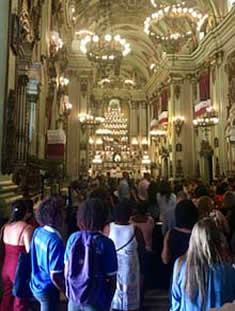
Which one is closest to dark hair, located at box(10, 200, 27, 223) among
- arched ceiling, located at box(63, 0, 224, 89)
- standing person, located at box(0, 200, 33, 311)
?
standing person, located at box(0, 200, 33, 311)

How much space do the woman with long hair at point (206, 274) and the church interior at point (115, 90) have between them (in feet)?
10.8

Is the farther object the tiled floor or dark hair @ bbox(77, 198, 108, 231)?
the tiled floor

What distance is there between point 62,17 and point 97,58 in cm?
254

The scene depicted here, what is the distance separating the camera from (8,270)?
2393 millimetres

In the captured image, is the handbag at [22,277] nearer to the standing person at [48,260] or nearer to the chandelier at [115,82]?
the standing person at [48,260]

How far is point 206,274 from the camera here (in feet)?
5.30

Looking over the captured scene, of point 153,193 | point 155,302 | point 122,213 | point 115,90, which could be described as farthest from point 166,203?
point 115,90

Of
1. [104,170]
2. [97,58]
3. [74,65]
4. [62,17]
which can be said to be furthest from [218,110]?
[104,170]

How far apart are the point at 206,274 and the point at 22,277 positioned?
1321mm

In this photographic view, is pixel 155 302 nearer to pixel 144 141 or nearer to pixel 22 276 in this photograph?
pixel 22 276

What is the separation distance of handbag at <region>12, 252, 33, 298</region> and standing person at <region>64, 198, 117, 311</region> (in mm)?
375

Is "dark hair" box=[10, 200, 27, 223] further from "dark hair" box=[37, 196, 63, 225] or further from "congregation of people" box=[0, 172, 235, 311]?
"dark hair" box=[37, 196, 63, 225]

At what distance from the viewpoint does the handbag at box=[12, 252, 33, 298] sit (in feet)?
7.20

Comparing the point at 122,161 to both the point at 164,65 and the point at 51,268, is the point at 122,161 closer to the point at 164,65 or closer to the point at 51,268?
the point at 164,65
